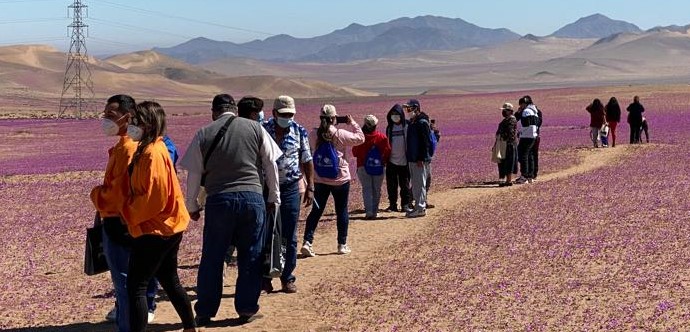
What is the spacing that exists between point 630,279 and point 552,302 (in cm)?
125

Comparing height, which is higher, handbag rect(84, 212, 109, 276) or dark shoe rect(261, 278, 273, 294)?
handbag rect(84, 212, 109, 276)

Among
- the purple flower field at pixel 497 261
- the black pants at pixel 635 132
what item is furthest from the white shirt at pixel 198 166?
the black pants at pixel 635 132

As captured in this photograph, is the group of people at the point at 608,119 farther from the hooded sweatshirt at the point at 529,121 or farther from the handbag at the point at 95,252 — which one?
the handbag at the point at 95,252

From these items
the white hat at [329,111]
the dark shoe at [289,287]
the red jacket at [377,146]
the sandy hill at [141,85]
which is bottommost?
the dark shoe at [289,287]

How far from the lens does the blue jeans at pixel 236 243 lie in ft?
26.1

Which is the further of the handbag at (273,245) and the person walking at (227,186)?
the handbag at (273,245)

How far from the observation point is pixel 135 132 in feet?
22.9

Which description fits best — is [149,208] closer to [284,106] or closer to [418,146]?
[284,106]

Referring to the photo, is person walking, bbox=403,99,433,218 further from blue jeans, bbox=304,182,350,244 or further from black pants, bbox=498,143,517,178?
black pants, bbox=498,143,517,178

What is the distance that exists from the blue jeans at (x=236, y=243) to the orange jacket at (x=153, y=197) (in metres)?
0.82

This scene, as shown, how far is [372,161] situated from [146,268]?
852cm

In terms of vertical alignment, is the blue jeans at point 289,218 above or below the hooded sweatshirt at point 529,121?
below

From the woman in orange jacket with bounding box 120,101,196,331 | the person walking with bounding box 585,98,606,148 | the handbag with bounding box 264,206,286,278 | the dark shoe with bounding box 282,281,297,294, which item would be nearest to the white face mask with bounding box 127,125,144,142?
the woman in orange jacket with bounding box 120,101,196,331

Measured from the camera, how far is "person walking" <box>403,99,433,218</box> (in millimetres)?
14961
